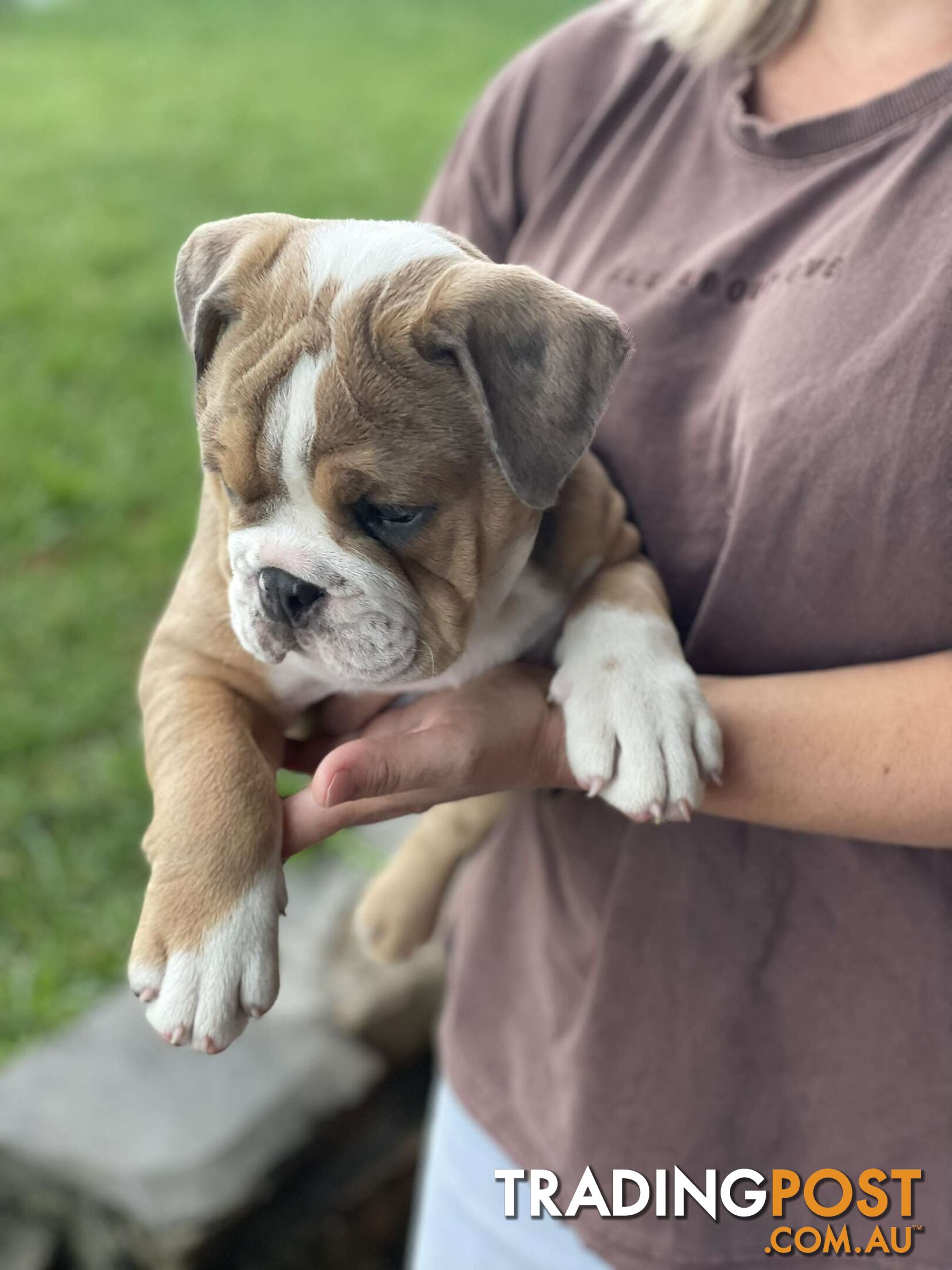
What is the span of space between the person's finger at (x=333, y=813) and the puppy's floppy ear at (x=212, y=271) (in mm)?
532

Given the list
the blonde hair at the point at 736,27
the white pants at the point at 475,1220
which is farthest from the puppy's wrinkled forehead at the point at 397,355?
the white pants at the point at 475,1220

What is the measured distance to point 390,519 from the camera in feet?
4.83

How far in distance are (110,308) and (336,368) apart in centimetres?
463

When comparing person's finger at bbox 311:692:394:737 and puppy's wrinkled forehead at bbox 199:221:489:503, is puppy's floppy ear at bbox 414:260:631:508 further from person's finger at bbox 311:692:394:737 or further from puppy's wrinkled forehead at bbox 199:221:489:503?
person's finger at bbox 311:692:394:737

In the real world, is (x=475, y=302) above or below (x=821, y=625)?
above

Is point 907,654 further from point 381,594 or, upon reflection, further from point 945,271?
point 381,594

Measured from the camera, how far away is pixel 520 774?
5.32 feet

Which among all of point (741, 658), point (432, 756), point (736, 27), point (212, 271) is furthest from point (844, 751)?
point (736, 27)

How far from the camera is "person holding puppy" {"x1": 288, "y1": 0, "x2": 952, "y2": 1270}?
1587mm

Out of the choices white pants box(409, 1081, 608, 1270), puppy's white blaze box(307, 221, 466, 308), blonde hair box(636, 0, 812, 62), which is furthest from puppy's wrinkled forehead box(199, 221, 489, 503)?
white pants box(409, 1081, 608, 1270)

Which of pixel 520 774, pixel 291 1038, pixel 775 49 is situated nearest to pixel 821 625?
pixel 520 774

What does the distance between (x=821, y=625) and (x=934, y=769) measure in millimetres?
240

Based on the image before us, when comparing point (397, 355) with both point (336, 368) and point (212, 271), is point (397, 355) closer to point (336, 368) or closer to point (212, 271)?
point (336, 368)

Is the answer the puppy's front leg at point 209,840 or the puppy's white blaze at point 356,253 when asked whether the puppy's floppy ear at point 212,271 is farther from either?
the puppy's front leg at point 209,840
